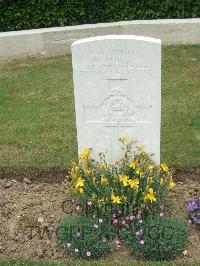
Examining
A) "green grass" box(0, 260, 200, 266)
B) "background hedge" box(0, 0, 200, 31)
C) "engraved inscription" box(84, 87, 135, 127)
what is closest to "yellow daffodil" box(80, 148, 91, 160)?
"engraved inscription" box(84, 87, 135, 127)

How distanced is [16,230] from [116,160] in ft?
3.57

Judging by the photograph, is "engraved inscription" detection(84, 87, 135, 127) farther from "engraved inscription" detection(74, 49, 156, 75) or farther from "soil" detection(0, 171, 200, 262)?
"soil" detection(0, 171, 200, 262)

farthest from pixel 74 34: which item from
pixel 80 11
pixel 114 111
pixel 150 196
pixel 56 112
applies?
pixel 150 196

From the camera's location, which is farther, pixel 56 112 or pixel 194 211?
pixel 56 112

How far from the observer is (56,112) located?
7438 mm

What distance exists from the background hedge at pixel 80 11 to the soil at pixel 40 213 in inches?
181

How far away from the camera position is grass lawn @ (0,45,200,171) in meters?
6.19

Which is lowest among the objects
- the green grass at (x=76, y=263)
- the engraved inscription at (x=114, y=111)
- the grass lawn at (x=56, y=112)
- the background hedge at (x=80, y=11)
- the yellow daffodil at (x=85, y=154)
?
the green grass at (x=76, y=263)

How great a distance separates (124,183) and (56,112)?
9.69ft

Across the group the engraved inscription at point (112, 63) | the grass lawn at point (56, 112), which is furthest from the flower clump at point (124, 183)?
the grass lawn at point (56, 112)

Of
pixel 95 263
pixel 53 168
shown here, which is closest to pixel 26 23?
pixel 53 168

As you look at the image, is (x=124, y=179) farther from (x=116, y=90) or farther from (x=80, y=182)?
(x=116, y=90)

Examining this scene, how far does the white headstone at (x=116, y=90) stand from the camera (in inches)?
183

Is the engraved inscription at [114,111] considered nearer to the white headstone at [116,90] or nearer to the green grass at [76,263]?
the white headstone at [116,90]
